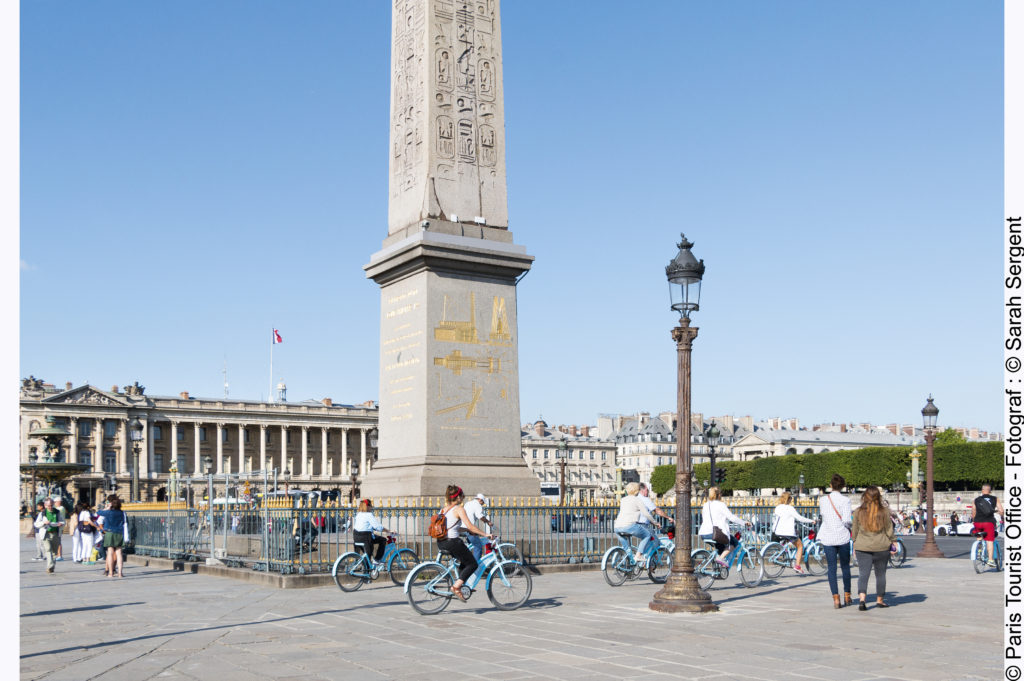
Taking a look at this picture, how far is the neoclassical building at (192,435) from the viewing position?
128 meters

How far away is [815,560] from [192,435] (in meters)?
127

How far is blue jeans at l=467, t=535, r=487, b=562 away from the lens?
13508 millimetres

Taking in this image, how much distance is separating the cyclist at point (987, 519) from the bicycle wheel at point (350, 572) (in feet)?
36.9

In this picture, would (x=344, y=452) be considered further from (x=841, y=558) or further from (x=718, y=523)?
(x=841, y=558)

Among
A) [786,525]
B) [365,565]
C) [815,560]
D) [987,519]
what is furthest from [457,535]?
[987,519]

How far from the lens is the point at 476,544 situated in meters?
13.5

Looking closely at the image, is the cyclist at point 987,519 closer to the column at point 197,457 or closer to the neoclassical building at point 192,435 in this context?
the neoclassical building at point 192,435

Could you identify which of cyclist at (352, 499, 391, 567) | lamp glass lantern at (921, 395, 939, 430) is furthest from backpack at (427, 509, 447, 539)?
lamp glass lantern at (921, 395, 939, 430)

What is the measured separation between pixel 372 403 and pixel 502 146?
477ft

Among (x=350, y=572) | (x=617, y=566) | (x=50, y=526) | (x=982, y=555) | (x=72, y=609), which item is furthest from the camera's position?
(x=50, y=526)

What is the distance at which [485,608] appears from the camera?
14.1 metres

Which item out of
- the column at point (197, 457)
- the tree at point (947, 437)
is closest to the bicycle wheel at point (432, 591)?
the column at point (197, 457)
